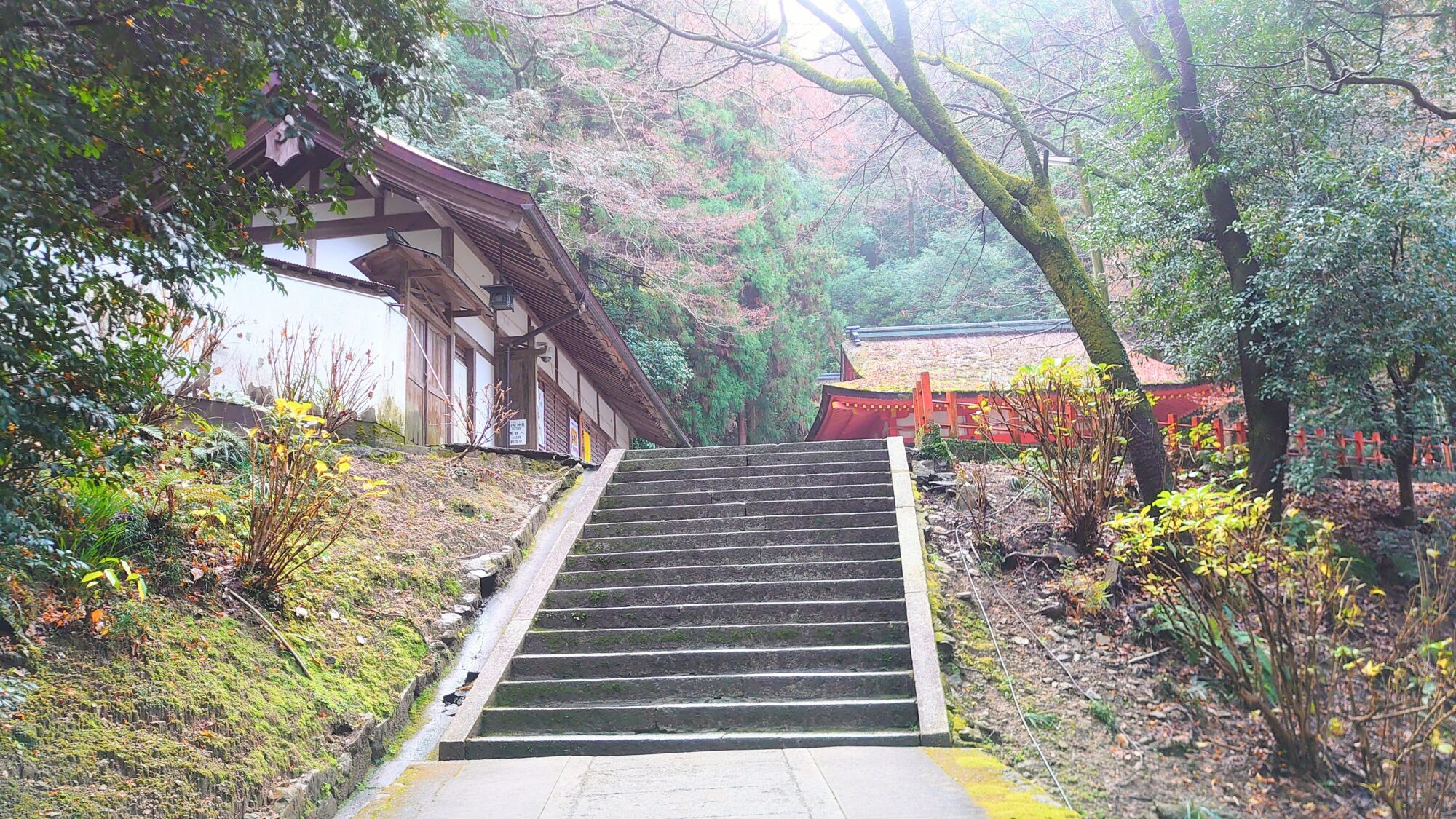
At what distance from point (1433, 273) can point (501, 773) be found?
9473 millimetres

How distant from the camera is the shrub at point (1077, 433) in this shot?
7.88 meters

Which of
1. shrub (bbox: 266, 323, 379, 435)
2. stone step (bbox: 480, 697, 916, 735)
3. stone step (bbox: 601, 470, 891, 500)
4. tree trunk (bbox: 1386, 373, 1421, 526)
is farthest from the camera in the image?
stone step (bbox: 601, 470, 891, 500)

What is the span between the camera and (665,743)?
5320mm

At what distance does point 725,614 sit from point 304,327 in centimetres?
459

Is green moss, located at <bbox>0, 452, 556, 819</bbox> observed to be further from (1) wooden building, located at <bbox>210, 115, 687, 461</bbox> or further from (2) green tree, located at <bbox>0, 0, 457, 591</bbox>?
(1) wooden building, located at <bbox>210, 115, 687, 461</bbox>

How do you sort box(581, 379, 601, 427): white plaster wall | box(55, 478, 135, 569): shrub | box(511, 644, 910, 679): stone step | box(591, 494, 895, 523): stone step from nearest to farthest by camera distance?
box(55, 478, 135, 569): shrub, box(511, 644, 910, 679): stone step, box(591, 494, 895, 523): stone step, box(581, 379, 601, 427): white plaster wall

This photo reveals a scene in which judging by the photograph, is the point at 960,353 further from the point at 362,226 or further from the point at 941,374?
the point at 362,226

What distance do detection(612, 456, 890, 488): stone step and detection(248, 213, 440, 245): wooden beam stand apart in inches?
164

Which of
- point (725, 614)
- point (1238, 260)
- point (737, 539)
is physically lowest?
point (725, 614)

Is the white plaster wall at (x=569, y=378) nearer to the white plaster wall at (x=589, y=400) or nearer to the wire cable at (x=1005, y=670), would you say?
the white plaster wall at (x=589, y=400)

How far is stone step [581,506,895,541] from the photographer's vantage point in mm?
8555

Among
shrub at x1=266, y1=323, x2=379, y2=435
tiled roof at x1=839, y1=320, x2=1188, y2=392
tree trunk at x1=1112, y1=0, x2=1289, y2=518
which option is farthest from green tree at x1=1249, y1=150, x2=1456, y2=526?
shrub at x1=266, y1=323, x2=379, y2=435

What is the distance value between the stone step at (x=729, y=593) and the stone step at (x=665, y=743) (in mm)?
1848

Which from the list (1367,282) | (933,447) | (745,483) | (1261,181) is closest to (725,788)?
(745,483)
